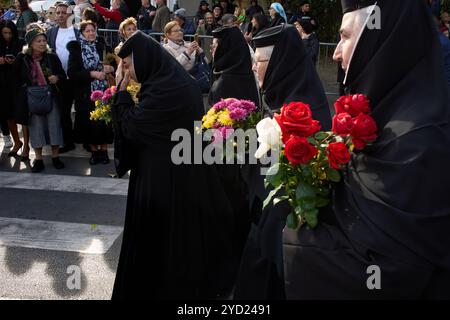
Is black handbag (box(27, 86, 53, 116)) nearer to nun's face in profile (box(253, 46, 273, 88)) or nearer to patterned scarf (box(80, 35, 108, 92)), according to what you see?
patterned scarf (box(80, 35, 108, 92))

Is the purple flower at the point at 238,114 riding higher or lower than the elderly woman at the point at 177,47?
lower

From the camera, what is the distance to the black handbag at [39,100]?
786 centimetres

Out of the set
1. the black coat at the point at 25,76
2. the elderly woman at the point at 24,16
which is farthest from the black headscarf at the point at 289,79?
the elderly woman at the point at 24,16

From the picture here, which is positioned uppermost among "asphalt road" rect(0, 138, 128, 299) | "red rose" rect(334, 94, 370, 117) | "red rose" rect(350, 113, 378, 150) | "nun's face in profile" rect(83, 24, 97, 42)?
"nun's face in profile" rect(83, 24, 97, 42)

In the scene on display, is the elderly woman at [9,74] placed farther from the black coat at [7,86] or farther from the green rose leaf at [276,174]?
the green rose leaf at [276,174]

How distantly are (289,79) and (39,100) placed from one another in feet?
16.9

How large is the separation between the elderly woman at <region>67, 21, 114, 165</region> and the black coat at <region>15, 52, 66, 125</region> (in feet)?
0.99

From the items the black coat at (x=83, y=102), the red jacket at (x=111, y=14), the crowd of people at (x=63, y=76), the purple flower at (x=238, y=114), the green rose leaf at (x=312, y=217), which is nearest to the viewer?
the green rose leaf at (x=312, y=217)

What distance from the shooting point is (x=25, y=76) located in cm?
788

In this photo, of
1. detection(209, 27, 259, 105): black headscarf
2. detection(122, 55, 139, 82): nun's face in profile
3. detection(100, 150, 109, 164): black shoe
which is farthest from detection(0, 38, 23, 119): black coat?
detection(122, 55, 139, 82): nun's face in profile

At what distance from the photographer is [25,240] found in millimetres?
5727

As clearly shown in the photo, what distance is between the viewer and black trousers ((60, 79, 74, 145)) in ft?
28.0

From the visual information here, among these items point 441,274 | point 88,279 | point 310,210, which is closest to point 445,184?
point 441,274

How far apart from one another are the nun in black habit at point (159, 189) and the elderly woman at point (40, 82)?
4.23m
